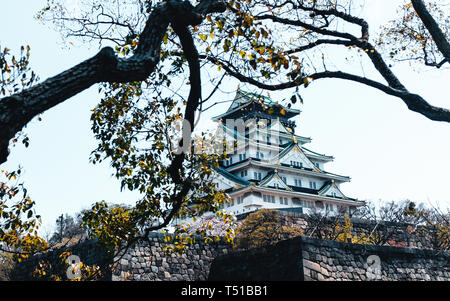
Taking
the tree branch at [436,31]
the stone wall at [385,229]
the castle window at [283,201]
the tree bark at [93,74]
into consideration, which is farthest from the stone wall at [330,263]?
the castle window at [283,201]

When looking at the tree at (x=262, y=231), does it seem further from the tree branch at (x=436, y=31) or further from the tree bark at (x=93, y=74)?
the tree bark at (x=93, y=74)

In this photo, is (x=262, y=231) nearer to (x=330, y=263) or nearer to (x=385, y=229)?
(x=330, y=263)

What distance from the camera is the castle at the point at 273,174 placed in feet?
90.6

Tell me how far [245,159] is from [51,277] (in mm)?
19948

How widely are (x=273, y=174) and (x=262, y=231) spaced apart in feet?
57.4

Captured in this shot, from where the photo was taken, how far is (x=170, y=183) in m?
6.28

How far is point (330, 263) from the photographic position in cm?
873

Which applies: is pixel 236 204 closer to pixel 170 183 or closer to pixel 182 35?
pixel 170 183

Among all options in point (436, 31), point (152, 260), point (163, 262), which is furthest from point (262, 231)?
point (436, 31)

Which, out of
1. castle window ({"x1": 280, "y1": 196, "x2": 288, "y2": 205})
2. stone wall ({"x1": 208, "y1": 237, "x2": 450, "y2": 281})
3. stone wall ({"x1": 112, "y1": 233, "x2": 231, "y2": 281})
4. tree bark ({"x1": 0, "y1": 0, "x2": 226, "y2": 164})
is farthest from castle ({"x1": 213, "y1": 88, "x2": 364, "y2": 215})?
tree bark ({"x1": 0, "y1": 0, "x2": 226, "y2": 164})

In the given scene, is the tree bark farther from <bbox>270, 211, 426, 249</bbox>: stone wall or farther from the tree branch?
<bbox>270, 211, 426, 249</bbox>: stone wall

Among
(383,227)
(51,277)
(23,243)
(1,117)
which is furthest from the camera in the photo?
(383,227)

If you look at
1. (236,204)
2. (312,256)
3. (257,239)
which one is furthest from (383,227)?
(236,204)

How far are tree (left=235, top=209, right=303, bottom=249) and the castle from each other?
48.8 ft
